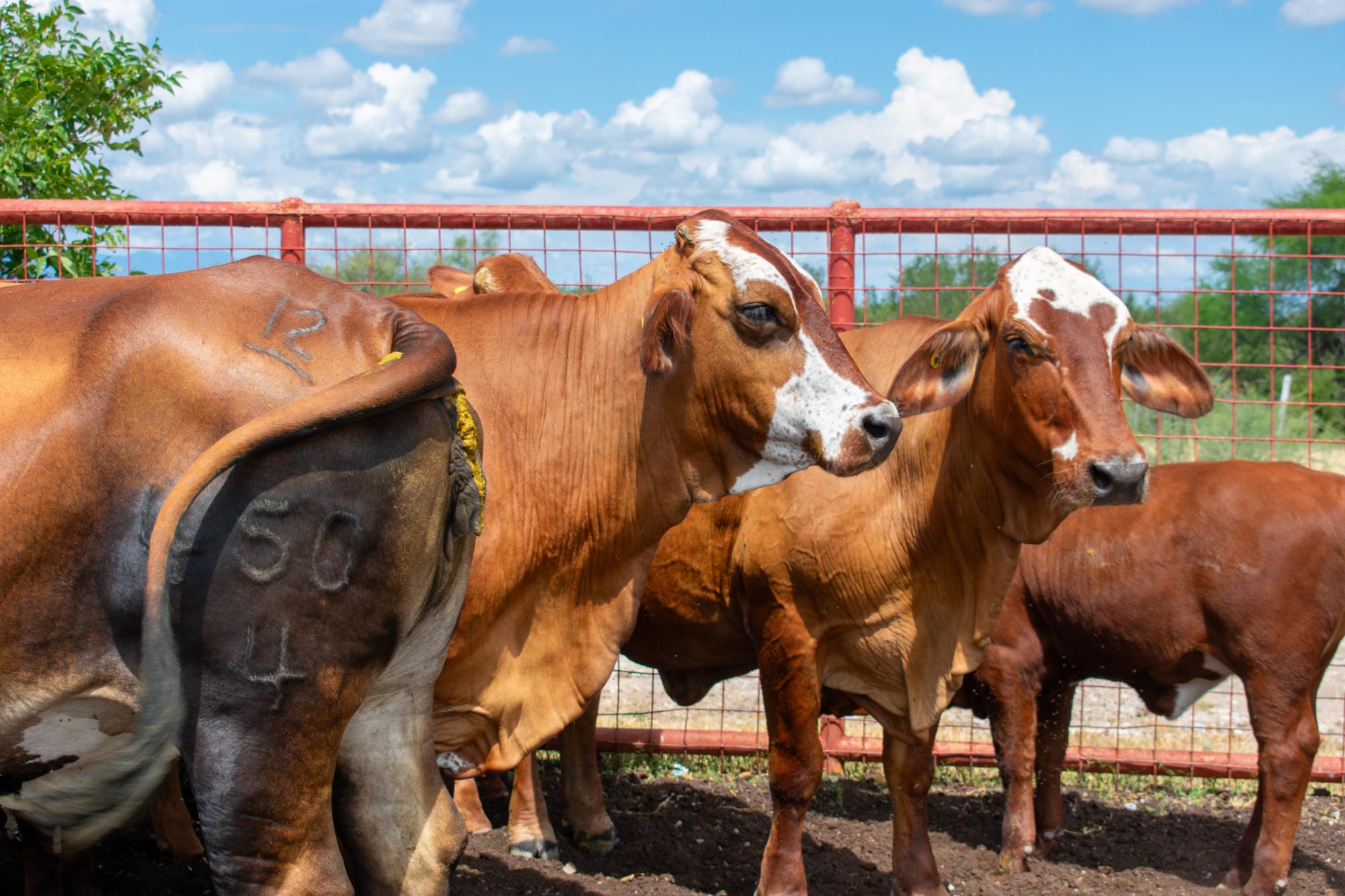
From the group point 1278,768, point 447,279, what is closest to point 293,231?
point 447,279

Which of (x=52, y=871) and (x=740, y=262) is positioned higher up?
(x=740, y=262)

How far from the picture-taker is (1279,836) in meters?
5.25

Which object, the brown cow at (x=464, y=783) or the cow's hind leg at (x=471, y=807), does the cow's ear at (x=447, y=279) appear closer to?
the brown cow at (x=464, y=783)

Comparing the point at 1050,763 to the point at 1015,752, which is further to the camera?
the point at 1050,763

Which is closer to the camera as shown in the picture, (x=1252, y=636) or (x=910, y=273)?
(x=1252, y=636)

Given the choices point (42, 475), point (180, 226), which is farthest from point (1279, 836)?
point (180, 226)

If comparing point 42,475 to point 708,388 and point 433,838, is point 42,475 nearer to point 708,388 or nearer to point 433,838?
point 433,838

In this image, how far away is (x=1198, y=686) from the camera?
580 centimetres

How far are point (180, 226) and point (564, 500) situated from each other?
3837 millimetres

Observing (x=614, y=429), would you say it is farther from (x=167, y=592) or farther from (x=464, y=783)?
(x=464, y=783)

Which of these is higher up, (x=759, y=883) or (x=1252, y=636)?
(x=1252, y=636)

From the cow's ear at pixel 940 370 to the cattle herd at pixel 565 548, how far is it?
0.06ft

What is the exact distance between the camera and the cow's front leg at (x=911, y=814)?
16.8 feet

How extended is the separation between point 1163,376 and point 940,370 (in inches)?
35.6
